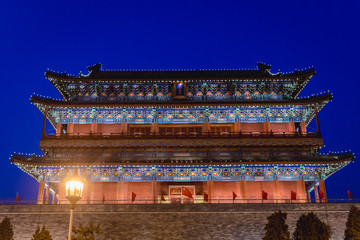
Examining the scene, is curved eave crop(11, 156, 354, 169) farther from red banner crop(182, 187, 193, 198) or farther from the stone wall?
the stone wall

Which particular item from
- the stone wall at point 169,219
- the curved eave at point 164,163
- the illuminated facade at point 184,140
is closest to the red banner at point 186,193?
the illuminated facade at point 184,140

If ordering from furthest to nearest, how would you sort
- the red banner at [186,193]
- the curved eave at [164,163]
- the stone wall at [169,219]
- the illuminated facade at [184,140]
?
1. the illuminated facade at [184,140]
2. the curved eave at [164,163]
3. the red banner at [186,193]
4. the stone wall at [169,219]

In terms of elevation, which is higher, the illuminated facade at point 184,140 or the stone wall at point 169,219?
the illuminated facade at point 184,140

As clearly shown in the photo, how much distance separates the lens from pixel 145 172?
3147 cm

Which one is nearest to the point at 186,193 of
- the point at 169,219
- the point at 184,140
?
the point at 184,140

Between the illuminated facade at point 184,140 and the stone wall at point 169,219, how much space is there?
3.17 metres

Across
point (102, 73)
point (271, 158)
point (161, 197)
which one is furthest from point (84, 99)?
point (271, 158)

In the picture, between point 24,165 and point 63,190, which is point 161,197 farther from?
point 24,165

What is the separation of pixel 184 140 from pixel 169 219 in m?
9.05

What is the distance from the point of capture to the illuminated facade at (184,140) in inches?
1232

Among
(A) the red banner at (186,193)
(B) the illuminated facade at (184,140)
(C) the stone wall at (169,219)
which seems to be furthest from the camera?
(B) the illuminated facade at (184,140)

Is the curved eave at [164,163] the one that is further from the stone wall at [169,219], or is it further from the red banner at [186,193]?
the stone wall at [169,219]

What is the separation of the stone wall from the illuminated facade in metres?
3.17

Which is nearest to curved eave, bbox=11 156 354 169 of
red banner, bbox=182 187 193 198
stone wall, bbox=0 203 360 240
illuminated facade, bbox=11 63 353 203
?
illuminated facade, bbox=11 63 353 203
